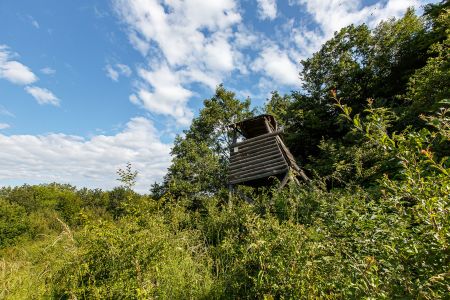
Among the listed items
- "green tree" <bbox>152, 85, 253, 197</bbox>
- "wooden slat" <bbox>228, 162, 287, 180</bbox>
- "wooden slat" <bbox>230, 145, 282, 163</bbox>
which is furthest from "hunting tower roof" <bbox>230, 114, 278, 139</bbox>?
"green tree" <bbox>152, 85, 253, 197</bbox>

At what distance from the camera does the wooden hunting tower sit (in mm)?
9609

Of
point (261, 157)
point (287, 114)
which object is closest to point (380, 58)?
point (287, 114)

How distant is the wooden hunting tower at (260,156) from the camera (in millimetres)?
9609

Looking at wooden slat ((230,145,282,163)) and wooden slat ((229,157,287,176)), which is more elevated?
wooden slat ((230,145,282,163))

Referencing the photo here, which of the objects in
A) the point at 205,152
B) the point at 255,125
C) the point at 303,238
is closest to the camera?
the point at 303,238

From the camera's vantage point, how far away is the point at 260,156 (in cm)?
1001

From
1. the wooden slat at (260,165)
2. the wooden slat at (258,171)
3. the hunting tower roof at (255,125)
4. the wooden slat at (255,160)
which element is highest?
the hunting tower roof at (255,125)

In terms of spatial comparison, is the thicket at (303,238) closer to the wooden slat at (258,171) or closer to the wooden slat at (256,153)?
A: the wooden slat at (258,171)

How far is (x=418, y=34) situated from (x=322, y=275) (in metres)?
17.9

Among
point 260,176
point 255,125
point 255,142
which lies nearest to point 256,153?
point 255,142

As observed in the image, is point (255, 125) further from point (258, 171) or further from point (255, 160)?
point (258, 171)

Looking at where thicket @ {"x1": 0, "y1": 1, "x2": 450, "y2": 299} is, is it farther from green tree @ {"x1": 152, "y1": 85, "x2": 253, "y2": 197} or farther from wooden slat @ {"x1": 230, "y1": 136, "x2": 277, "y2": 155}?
green tree @ {"x1": 152, "y1": 85, "x2": 253, "y2": 197}

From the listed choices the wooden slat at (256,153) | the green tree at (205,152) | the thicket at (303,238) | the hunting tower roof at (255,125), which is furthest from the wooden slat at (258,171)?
the green tree at (205,152)

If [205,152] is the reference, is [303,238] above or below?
below
